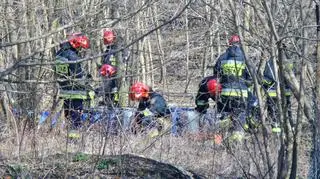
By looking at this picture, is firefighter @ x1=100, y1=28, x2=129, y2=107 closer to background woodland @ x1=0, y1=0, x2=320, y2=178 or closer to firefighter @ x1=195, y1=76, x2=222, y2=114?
background woodland @ x1=0, y1=0, x2=320, y2=178

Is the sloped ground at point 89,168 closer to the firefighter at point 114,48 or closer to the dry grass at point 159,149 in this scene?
the dry grass at point 159,149

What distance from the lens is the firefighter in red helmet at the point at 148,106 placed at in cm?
993

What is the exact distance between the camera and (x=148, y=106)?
10844 mm

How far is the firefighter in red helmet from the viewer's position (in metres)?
9.93

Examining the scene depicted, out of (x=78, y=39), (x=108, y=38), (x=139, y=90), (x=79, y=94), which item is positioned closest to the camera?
(x=78, y=39)

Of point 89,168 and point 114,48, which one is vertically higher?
point 114,48

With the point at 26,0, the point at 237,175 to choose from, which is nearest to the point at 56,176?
the point at 237,175

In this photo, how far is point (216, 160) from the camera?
783 centimetres

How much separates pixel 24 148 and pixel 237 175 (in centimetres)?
211

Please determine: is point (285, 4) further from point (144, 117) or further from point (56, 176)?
point (144, 117)

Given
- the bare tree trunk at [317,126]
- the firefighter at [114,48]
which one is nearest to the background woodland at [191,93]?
the bare tree trunk at [317,126]

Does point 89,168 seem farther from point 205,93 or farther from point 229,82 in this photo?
point 205,93

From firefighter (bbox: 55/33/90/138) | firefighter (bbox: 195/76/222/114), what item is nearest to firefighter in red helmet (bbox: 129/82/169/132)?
firefighter (bbox: 195/76/222/114)

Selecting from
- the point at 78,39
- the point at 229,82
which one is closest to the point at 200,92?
the point at 229,82
